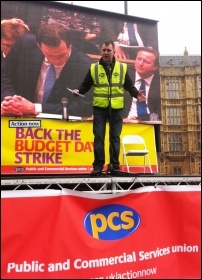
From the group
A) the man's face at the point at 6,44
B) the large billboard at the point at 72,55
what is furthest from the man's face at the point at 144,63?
the man's face at the point at 6,44

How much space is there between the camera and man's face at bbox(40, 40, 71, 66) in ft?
16.3

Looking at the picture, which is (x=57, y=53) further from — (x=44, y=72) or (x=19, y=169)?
(x=19, y=169)

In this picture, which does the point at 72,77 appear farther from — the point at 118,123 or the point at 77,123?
the point at 118,123

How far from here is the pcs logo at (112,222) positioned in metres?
2.42

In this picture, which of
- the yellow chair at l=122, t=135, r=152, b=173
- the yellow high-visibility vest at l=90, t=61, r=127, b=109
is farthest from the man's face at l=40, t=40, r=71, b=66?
the yellow high-visibility vest at l=90, t=61, r=127, b=109

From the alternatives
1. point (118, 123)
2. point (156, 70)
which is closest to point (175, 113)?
point (156, 70)

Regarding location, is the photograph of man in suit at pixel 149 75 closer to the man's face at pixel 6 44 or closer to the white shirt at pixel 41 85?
the white shirt at pixel 41 85

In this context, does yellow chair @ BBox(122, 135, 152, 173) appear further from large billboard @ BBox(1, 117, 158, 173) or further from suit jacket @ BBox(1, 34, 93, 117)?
suit jacket @ BBox(1, 34, 93, 117)

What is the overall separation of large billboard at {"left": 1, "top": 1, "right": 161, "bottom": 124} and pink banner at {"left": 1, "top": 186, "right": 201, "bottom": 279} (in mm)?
2486

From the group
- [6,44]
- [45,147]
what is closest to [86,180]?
[45,147]

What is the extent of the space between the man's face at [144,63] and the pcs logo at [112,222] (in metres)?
3.24

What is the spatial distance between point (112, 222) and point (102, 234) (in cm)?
13

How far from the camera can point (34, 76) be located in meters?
4.83

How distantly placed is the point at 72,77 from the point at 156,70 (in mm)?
1428
